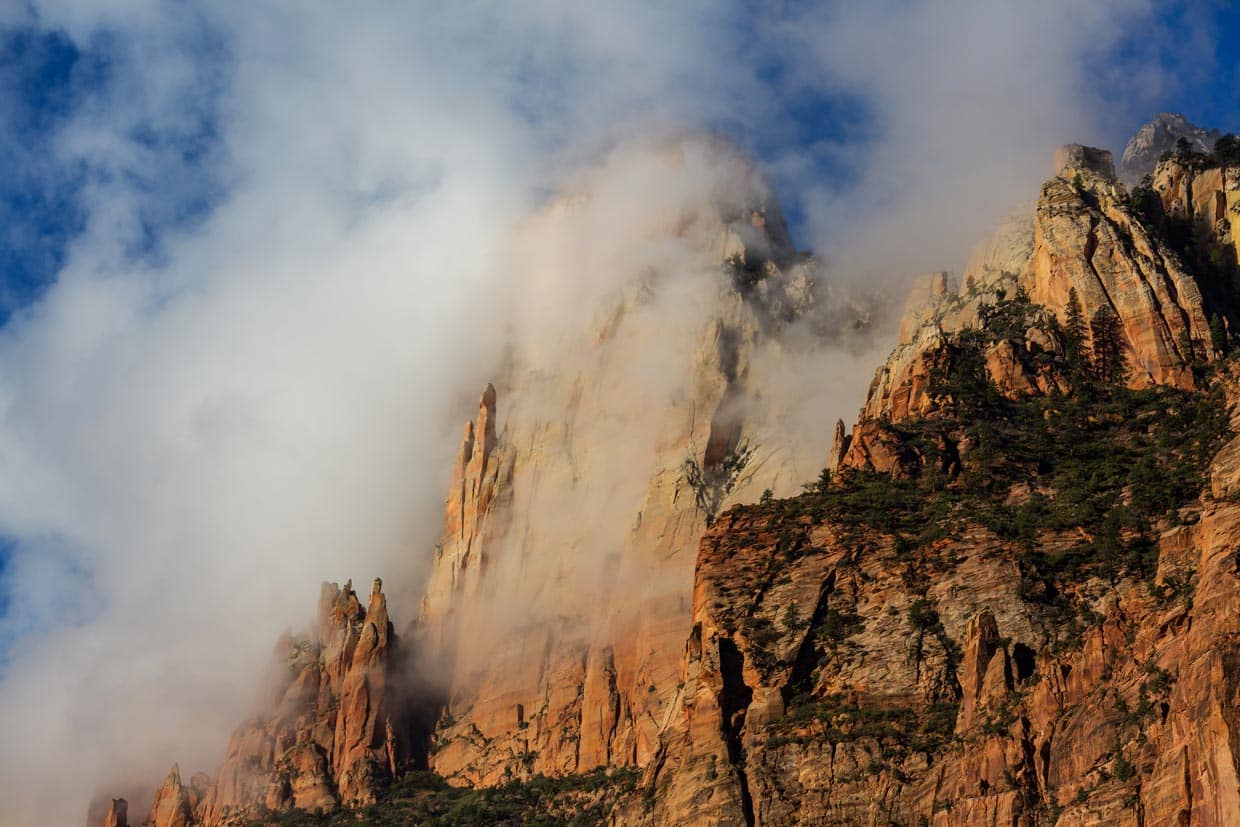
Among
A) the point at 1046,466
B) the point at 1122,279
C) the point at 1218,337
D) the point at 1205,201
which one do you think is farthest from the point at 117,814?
the point at 1218,337

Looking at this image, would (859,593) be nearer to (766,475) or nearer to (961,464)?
(961,464)

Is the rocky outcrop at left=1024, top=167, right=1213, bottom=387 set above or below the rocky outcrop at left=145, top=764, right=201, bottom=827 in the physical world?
above

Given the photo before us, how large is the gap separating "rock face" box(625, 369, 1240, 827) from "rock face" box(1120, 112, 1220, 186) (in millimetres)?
70081

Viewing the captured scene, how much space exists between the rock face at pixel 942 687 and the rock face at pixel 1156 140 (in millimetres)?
70081

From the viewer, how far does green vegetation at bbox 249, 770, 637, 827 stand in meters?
146

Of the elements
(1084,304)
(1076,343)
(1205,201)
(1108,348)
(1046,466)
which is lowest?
(1046,466)

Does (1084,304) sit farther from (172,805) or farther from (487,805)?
(172,805)

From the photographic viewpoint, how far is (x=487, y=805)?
506 ft

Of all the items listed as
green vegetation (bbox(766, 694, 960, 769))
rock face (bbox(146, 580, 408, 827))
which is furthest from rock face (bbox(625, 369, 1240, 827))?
rock face (bbox(146, 580, 408, 827))

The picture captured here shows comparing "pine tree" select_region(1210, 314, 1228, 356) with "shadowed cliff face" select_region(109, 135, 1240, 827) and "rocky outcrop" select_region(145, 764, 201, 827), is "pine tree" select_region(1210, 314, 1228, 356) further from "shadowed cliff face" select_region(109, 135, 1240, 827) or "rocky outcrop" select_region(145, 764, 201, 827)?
"rocky outcrop" select_region(145, 764, 201, 827)

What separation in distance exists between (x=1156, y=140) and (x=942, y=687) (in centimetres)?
9768

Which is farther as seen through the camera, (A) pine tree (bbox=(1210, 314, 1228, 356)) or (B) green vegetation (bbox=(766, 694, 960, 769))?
(A) pine tree (bbox=(1210, 314, 1228, 356))

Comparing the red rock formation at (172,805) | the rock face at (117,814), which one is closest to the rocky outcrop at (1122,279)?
the red rock formation at (172,805)

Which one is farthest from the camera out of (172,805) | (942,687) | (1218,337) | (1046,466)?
(172,805)
